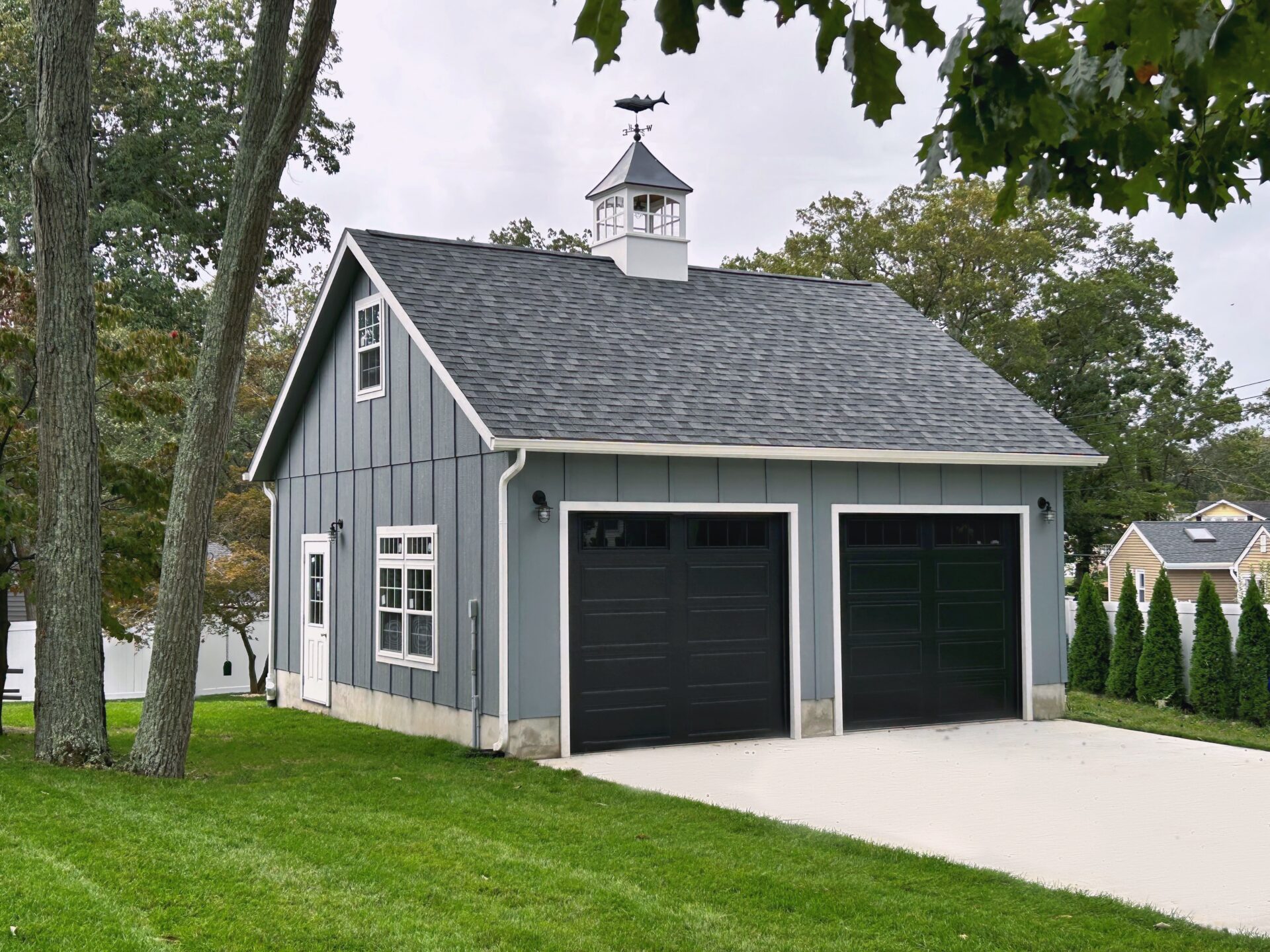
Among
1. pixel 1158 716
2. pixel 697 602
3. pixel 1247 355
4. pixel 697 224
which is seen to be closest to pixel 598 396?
pixel 697 602

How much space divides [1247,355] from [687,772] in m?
37.2

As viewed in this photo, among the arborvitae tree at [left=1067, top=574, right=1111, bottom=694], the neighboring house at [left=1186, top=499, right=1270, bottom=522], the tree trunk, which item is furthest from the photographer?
the neighboring house at [left=1186, top=499, right=1270, bottom=522]

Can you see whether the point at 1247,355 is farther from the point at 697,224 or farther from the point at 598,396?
the point at 598,396

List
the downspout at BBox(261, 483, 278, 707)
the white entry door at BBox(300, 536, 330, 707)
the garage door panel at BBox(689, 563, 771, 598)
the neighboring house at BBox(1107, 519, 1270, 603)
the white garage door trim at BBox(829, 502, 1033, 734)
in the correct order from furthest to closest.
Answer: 1. the neighboring house at BBox(1107, 519, 1270, 603)
2. the downspout at BBox(261, 483, 278, 707)
3. the white entry door at BBox(300, 536, 330, 707)
4. the white garage door trim at BBox(829, 502, 1033, 734)
5. the garage door panel at BBox(689, 563, 771, 598)

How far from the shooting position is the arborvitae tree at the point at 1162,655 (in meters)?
14.6

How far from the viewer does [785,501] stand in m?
12.3

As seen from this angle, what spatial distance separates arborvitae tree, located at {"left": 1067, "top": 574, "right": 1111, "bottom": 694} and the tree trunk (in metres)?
11.4

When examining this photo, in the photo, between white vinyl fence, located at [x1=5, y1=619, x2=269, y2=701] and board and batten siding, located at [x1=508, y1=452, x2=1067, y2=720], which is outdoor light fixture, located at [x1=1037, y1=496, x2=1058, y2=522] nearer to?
board and batten siding, located at [x1=508, y1=452, x2=1067, y2=720]

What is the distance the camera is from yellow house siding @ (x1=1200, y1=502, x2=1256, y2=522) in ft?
142

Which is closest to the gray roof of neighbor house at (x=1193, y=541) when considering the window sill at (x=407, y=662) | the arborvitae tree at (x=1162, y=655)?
the arborvitae tree at (x=1162, y=655)

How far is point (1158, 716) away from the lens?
45.8 ft

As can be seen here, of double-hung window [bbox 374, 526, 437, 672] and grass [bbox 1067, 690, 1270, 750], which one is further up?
double-hung window [bbox 374, 526, 437, 672]

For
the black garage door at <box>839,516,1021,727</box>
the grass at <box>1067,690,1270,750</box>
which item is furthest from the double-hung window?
the grass at <box>1067,690,1270,750</box>

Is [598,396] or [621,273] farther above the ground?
[621,273]
